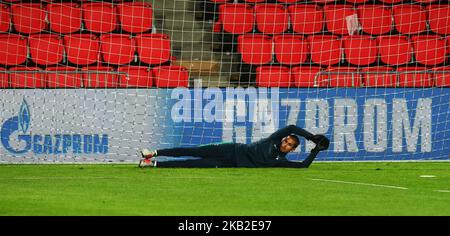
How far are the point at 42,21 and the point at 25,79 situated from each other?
208 centimetres

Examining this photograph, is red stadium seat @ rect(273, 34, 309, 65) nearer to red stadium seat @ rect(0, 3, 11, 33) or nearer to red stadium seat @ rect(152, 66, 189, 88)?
red stadium seat @ rect(152, 66, 189, 88)

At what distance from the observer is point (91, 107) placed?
18.8m

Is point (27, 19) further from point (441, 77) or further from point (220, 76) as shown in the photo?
point (441, 77)

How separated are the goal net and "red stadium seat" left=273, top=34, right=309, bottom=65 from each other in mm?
26

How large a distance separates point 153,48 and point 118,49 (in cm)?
63

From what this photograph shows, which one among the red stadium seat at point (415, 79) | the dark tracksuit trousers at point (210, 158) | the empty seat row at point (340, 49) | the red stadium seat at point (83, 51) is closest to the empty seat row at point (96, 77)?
the red stadium seat at point (83, 51)

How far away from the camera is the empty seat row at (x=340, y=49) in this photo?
21.3m

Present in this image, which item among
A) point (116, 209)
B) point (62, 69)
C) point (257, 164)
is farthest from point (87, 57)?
point (116, 209)

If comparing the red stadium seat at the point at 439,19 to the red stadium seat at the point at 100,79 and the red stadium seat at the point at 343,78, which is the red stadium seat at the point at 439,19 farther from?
the red stadium seat at the point at 100,79

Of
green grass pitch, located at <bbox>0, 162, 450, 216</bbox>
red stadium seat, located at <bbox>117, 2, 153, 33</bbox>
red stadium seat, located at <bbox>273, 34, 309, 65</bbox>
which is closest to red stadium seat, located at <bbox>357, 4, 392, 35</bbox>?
red stadium seat, located at <bbox>273, 34, 309, 65</bbox>

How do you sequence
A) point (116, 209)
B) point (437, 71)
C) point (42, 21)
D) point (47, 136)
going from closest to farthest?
1. point (116, 209)
2. point (47, 136)
3. point (437, 71)
4. point (42, 21)

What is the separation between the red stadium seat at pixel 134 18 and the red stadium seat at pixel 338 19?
3380 millimetres

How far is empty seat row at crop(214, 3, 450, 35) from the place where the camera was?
21.8 m

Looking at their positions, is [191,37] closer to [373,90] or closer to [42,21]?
[42,21]
